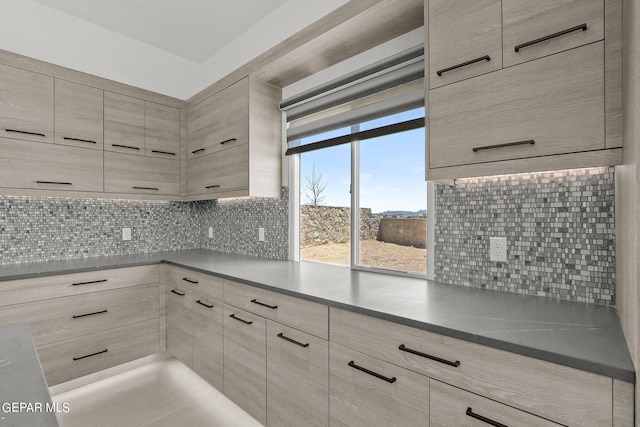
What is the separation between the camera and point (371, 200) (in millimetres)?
2229

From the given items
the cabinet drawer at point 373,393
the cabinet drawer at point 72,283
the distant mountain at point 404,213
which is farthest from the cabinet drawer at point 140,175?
the cabinet drawer at point 373,393

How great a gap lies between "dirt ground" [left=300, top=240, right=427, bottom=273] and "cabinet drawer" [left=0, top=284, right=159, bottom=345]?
4.28 ft

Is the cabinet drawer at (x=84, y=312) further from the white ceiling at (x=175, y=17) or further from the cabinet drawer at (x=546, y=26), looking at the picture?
the cabinet drawer at (x=546, y=26)

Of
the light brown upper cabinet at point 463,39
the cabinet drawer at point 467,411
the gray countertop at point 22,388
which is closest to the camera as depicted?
the gray countertop at point 22,388

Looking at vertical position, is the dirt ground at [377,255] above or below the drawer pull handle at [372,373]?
above

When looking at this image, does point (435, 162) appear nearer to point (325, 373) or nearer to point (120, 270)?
point (325, 373)

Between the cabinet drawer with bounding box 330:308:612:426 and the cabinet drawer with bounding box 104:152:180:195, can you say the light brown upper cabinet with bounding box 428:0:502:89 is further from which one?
the cabinet drawer with bounding box 104:152:180:195

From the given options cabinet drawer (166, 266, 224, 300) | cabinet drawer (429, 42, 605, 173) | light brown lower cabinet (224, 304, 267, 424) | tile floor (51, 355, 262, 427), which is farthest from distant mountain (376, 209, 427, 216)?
tile floor (51, 355, 262, 427)

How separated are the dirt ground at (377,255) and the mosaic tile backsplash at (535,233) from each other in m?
0.20

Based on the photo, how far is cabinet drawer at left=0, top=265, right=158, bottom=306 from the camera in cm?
209

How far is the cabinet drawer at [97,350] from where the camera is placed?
2217mm

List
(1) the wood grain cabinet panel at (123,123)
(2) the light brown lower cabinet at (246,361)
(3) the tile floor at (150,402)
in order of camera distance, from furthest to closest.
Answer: (1) the wood grain cabinet panel at (123,123) < (3) the tile floor at (150,402) < (2) the light brown lower cabinet at (246,361)

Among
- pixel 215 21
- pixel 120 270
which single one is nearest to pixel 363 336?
pixel 120 270

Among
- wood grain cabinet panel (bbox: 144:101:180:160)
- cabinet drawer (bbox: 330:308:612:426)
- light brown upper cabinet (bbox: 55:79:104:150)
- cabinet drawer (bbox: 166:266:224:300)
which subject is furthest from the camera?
wood grain cabinet panel (bbox: 144:101:180:160)
